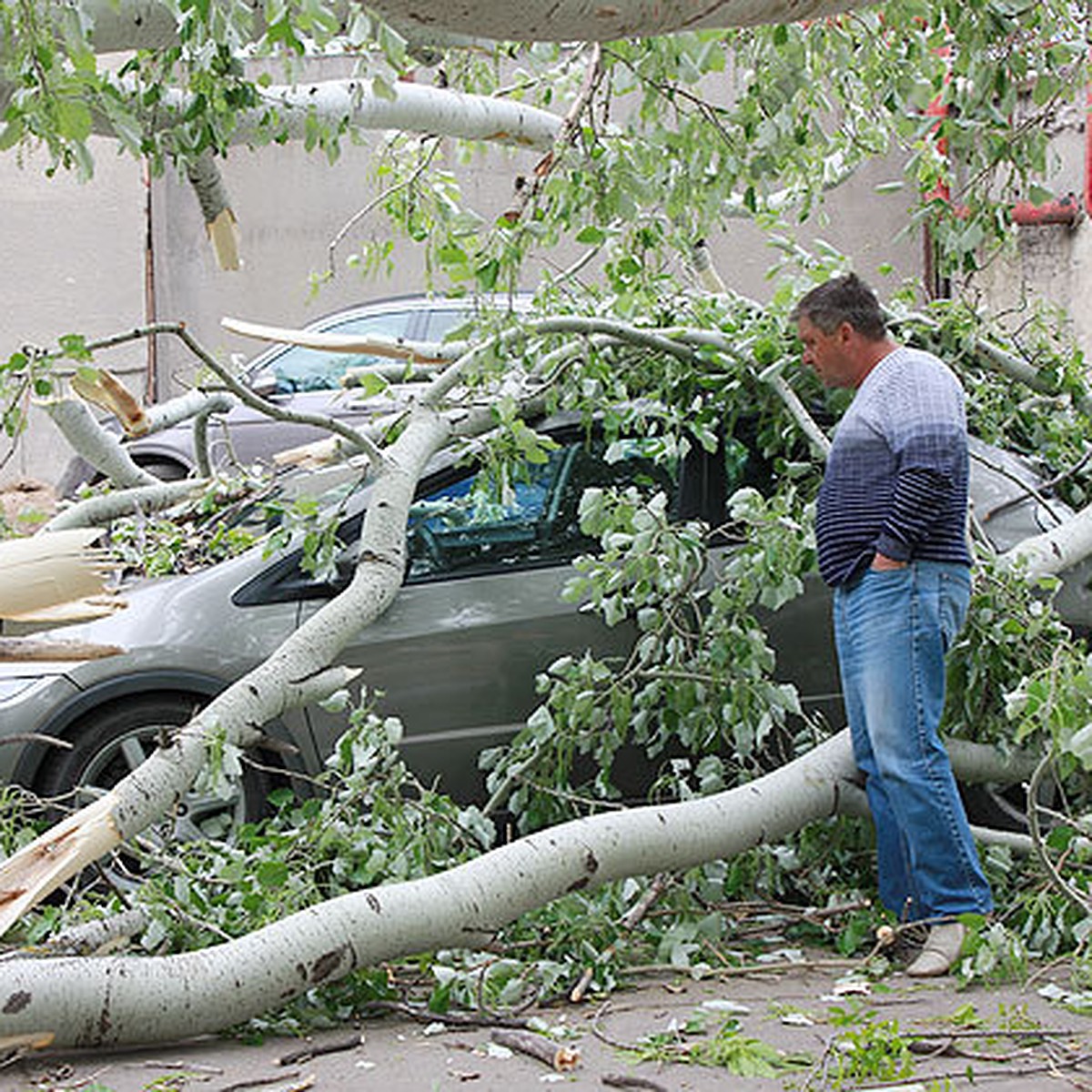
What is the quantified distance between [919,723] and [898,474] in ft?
2.42

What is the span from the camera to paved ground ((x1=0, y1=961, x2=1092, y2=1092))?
13.9 feet

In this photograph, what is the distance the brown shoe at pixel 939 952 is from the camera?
5.18m

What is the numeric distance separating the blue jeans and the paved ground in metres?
0.45

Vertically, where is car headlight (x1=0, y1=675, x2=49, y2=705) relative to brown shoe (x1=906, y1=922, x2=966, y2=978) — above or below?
above

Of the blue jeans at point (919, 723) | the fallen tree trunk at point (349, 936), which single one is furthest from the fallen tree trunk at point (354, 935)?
the blue jeans at point (919, 723)

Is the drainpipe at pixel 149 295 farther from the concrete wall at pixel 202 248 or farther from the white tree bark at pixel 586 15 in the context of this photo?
the white tree bark at pixel 586 15

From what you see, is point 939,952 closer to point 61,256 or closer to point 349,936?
point 349,936

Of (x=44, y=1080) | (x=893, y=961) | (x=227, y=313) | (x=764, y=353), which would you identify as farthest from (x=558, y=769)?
(x=227, y=313)

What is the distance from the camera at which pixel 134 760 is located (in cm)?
640

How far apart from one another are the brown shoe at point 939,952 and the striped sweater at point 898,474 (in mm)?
1071

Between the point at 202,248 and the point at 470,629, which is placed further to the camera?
the point at 202,248

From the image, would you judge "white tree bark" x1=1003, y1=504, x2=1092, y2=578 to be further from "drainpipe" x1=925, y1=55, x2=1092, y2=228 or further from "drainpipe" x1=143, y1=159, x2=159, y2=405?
"drainpipe" x1=143, y1=159, x2=159, y2=405

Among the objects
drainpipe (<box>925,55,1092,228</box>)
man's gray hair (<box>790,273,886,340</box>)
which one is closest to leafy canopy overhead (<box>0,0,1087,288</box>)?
man's gray hair (<box>790,273,886,340</box>)

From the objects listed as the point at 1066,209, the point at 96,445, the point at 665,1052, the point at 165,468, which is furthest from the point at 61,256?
the point at 665,1052
